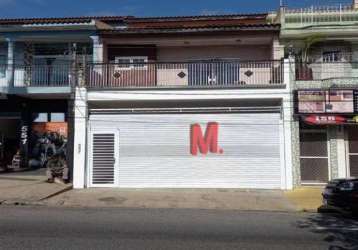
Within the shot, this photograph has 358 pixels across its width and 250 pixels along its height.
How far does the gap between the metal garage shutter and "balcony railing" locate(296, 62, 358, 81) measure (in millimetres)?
8246

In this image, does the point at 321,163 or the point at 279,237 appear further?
the point at 321,163

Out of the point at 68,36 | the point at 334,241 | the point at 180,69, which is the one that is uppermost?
the point at 68,36

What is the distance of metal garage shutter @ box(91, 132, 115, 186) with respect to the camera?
63.9ft

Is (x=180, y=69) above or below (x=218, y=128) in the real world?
above

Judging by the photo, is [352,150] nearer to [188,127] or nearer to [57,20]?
[188,127]

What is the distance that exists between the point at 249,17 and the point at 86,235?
780 inches

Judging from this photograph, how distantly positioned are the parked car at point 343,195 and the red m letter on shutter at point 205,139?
23.2ft

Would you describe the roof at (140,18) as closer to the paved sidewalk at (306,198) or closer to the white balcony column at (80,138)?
the white balcony column at (80,138)

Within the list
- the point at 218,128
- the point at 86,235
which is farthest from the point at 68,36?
the point at 86,235

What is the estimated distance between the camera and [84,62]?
19859mm

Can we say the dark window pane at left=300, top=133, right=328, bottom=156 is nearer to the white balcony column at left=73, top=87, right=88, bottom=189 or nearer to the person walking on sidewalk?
the white balcony column at left=73, top=87, right=88, bottom=189

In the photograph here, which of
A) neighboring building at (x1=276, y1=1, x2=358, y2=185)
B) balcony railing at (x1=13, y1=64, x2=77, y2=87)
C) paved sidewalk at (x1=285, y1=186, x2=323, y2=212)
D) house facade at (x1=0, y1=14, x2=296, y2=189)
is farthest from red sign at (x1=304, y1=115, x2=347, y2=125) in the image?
balcony railing at (x1=13, y1=64, x2=77, y2=87)

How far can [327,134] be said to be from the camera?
18984 mm

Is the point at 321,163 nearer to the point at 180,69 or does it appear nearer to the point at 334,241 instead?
the point at 180,69
